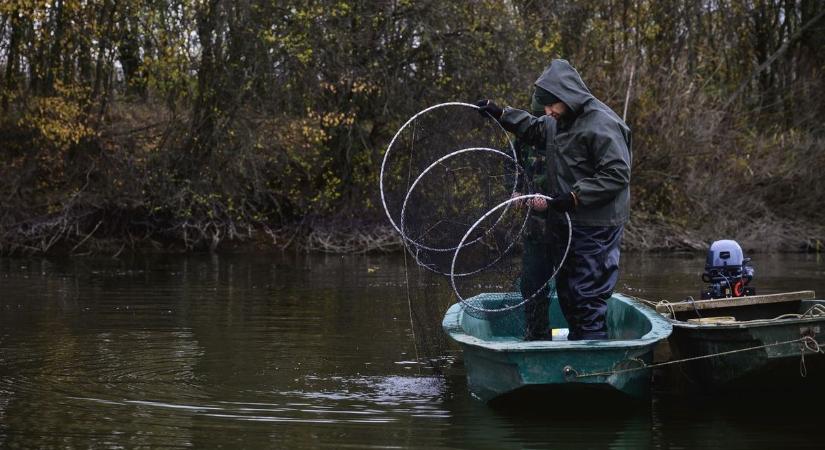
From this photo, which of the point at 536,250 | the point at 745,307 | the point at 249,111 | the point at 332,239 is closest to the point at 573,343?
the point at 536,250

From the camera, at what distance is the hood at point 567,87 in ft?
24.5

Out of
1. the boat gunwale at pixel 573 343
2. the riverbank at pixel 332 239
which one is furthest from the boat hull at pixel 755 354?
the riverbank at pixel 332 239

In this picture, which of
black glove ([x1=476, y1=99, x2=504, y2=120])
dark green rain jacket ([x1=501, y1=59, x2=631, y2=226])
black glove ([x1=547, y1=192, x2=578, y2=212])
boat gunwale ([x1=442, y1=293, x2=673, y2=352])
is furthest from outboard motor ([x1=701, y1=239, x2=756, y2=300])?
black glove ([x1=547, y1=192, x2=578, y2=212])

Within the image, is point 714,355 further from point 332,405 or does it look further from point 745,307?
point 332,405

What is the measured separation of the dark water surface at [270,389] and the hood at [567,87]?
1766mm

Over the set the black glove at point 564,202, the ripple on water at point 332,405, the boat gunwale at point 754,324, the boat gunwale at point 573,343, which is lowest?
the ripple on water at point 332,405

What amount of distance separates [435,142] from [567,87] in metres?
1.92

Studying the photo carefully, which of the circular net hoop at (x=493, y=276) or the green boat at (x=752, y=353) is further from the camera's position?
the circular net hoop at (x=493, y=276)

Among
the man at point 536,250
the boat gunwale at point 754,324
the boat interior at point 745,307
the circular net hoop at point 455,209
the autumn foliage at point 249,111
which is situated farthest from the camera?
the autumn foliage at point 249,111

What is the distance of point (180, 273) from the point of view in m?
17.6

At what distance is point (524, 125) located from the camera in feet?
26.2

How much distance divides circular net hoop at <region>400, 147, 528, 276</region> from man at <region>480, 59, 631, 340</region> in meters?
0.49

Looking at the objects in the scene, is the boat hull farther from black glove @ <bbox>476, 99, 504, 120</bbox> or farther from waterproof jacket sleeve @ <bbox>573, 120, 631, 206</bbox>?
black glove @ <bbox>476, 99, 504, 120</bbox>

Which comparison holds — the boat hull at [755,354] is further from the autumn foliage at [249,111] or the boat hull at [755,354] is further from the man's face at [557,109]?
the autumn foliage at [249,111]
